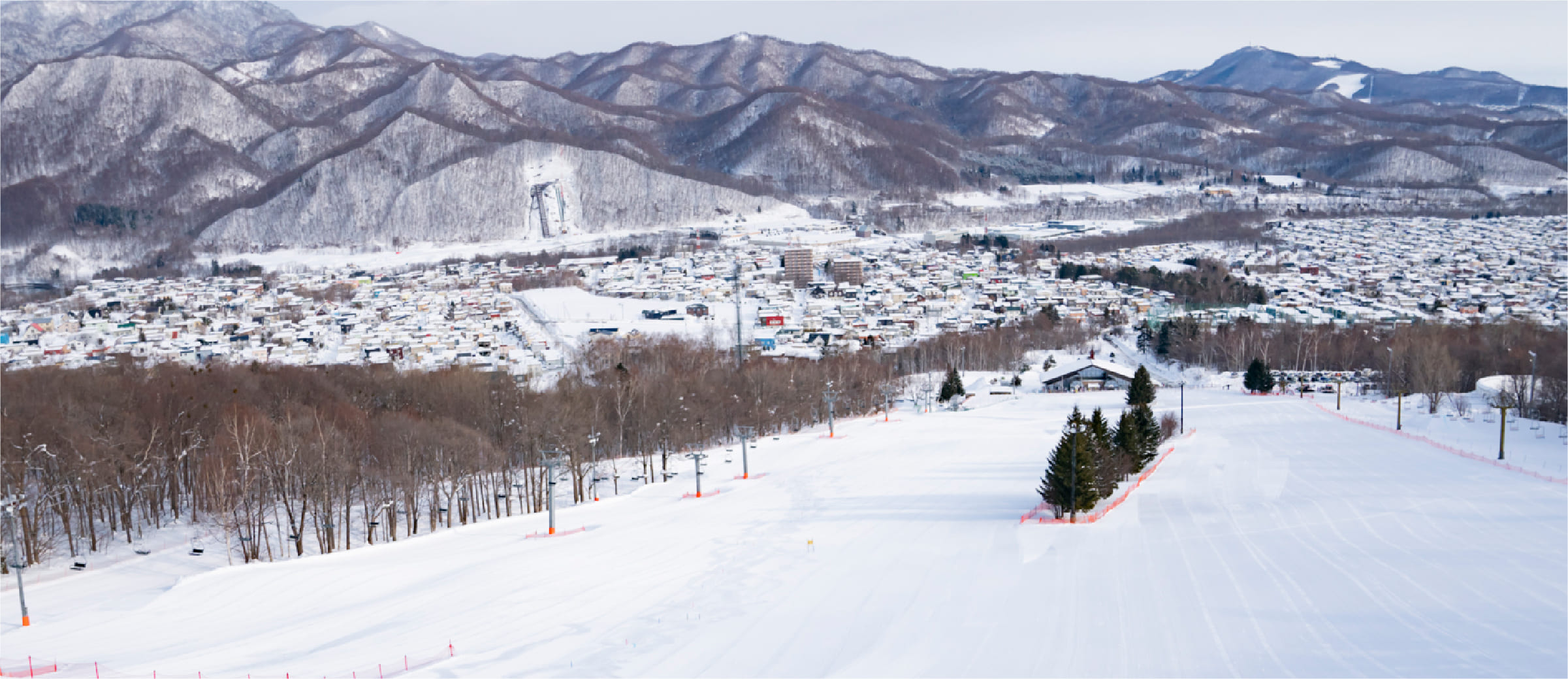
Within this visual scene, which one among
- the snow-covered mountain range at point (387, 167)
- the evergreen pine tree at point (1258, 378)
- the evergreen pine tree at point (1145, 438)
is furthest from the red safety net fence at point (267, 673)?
the snow-covered mountain range at point (387, 167)

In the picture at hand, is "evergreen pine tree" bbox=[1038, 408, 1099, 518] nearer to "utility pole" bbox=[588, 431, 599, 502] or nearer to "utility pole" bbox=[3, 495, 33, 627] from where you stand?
"utility pole" bbox=[588, 431, 599, 502]

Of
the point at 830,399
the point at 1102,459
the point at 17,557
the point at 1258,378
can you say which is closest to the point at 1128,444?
the point at 1102,459

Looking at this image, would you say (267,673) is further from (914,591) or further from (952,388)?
(952,388)

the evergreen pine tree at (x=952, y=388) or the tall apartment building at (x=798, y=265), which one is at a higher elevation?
the tall apartment building at (x=798, y=265)

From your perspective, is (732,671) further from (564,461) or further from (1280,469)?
(1280,469)

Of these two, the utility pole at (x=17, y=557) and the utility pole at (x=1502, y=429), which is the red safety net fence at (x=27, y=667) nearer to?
the utility pole at (x=17, y=557)

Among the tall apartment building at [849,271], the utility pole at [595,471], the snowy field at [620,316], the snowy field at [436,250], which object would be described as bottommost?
the utility pole at [595,471]

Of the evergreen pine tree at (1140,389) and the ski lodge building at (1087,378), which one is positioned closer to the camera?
the evergreen pine tree at (1140,389)

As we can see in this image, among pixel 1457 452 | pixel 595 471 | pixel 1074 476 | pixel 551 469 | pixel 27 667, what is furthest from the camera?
pixel 595 471
